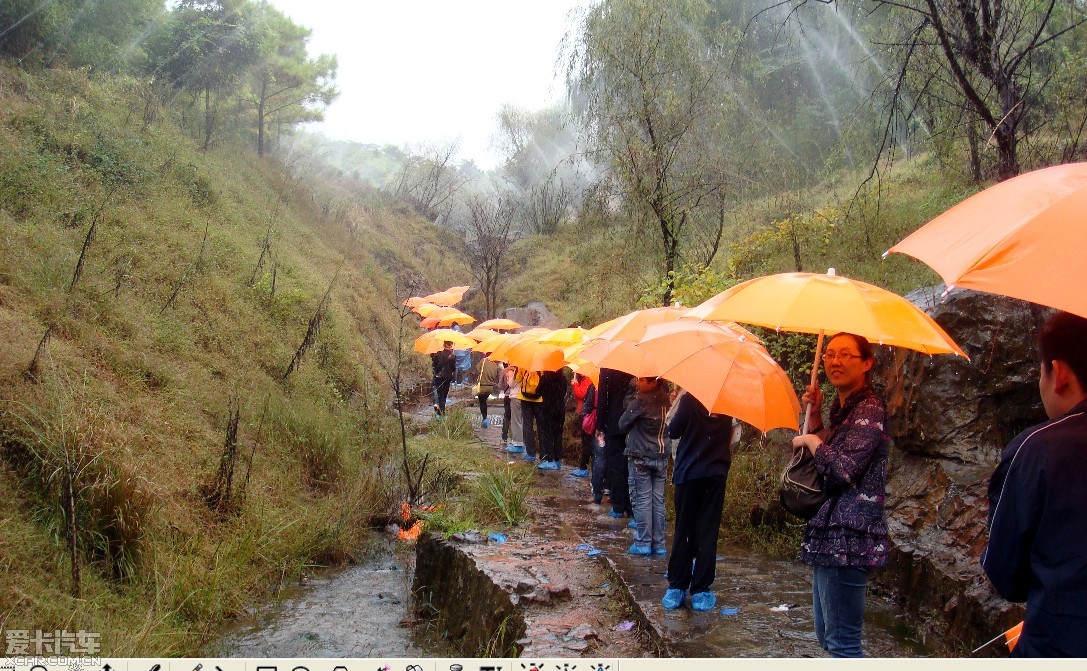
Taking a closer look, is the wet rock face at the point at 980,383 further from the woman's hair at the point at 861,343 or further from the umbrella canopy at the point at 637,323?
the woman's hair at the point at 861,343

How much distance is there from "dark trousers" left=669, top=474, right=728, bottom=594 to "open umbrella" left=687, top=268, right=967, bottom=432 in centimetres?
158

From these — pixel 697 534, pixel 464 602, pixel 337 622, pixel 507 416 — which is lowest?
pixel 337 622

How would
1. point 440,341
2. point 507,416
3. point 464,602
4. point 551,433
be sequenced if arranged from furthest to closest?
point 440,341 < point 507,416 < point 551,433 < point 464,602

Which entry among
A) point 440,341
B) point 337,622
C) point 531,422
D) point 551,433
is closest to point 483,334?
point 440,341

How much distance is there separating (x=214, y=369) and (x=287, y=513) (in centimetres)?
308

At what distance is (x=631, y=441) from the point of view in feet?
20.6

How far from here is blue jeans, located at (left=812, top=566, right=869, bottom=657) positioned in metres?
3.23

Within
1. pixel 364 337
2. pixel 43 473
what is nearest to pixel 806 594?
pixel 43 473

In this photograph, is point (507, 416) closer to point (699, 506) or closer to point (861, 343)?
point (699, 506)

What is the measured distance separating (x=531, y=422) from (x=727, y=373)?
6.47 meters

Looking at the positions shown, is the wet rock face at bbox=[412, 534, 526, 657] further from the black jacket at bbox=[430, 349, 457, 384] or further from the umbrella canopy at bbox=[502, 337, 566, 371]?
the black jacket at bbox=[430, 349, 457, 384]

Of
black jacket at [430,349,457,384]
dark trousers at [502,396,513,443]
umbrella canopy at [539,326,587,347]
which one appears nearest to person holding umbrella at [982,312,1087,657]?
umbrella canopy at [539,326,587,347]

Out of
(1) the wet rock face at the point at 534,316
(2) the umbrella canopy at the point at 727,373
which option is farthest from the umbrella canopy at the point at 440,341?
(1) the wet rock face at the point at 534,316

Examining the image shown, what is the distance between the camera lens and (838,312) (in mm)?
3346
